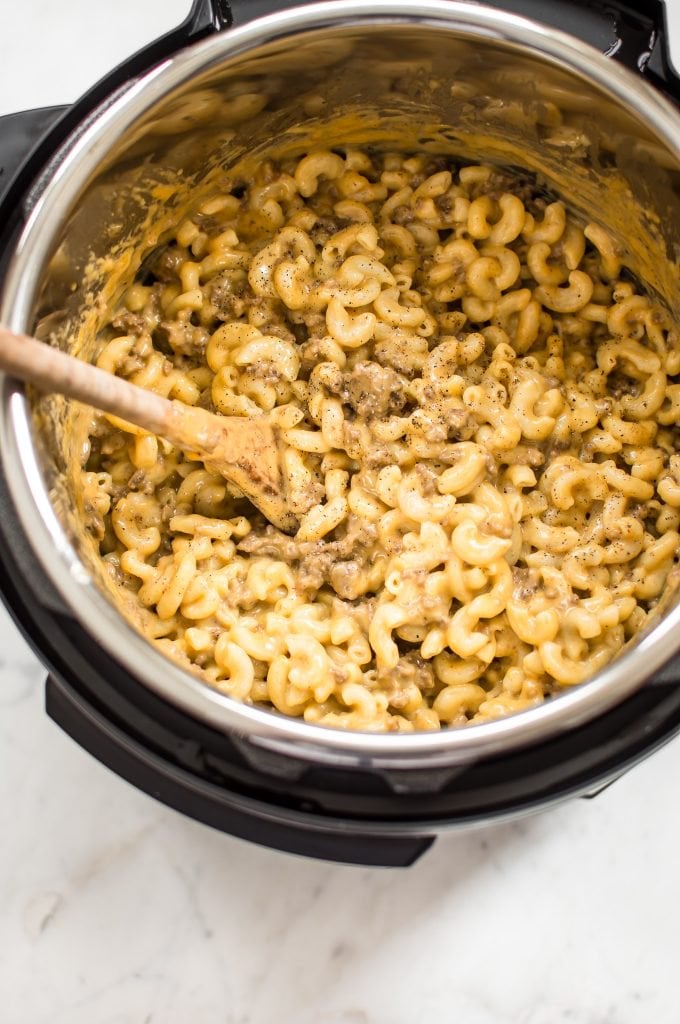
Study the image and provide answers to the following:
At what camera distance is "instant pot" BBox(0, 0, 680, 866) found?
1.14m

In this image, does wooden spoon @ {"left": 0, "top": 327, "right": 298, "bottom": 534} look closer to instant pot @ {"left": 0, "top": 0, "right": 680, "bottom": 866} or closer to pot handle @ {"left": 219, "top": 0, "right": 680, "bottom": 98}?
instant pot @ {"left": 0, "top": 0, "right": 680, "bottom": 866}

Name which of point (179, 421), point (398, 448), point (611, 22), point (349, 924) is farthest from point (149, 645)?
point (611, 22)

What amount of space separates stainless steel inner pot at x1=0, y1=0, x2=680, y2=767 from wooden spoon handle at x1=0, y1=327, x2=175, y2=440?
0.35ft

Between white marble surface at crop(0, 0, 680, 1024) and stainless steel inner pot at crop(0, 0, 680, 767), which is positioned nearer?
stainless steel inner pot at crop(0, 0, 680, 767)

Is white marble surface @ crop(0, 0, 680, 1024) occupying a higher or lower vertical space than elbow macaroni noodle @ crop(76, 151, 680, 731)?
lower

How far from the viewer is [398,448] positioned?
1453 millimetres

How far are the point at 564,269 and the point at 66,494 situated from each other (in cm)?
71

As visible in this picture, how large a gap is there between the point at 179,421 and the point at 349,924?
0.75m

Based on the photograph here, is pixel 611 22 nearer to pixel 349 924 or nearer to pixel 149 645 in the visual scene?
pixel 149 645

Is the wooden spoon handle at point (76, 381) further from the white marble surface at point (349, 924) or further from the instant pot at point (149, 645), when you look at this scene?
the white marble surface at point (349, 924)

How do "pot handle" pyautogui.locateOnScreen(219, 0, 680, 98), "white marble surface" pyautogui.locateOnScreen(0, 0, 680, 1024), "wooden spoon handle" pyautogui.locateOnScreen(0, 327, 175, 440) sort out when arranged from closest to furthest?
"wooden spoon handle" pyautogui.locateOnScreen(0, 327, 175, 440) < "pot handle" pyautogui.locateOnScreen(219, 0, 680, 98) < "white marble surface" pyautogui.locateOnScreen(0, 0, 680, 1024)

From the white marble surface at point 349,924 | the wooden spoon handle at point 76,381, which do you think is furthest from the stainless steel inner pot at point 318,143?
the white marble surface at point 349,924

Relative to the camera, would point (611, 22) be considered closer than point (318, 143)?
Yes

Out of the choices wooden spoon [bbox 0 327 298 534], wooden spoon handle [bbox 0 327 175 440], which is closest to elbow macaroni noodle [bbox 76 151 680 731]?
wooden spoon [bbox 0 327 298 534]
